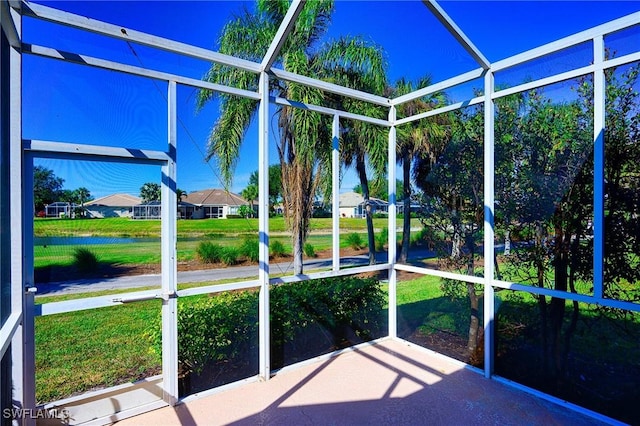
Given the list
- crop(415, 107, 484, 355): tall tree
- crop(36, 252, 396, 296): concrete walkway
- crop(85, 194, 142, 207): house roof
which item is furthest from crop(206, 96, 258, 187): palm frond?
crop(415, 107, 484, 355): tall tree

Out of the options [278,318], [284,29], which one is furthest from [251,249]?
[284,29]

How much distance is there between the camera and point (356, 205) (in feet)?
12.5

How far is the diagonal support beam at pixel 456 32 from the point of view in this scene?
248 cm

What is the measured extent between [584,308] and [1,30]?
4.04 meters

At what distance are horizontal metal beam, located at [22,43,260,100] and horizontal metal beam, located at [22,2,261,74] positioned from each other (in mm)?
174

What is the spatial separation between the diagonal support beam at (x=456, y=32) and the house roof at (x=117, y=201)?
2568mm

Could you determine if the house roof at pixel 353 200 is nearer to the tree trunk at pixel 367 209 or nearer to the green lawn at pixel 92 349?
the tree trunk at pixel 367 209

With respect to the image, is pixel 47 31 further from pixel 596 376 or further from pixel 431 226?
pixel 596 376

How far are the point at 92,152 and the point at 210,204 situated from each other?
0.88 metres

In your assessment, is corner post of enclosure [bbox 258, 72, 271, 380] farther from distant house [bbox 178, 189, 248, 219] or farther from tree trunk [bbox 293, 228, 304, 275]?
tree trunk [bbox 293, 228, 304, 275]

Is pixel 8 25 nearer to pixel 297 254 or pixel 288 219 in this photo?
pixel 288 219

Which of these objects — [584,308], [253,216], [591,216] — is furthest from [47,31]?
[584,308]

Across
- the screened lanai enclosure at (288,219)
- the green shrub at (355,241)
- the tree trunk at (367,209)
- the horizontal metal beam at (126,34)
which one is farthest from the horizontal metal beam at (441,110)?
the horizontal metal beam at (126,34)

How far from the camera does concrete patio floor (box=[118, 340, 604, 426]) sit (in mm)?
2361
